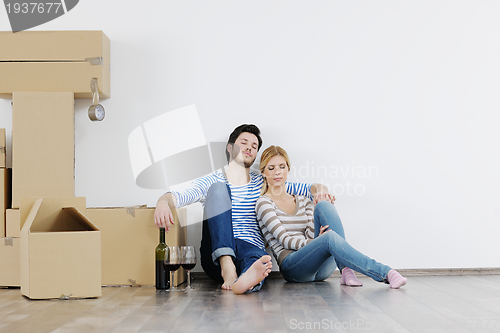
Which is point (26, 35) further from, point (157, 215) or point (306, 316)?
point (306, 316)

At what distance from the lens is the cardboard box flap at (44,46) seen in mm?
2504

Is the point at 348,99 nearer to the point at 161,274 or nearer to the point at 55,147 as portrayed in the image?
the point at 161,274

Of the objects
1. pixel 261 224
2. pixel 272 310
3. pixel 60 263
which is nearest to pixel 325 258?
pixel 261 224

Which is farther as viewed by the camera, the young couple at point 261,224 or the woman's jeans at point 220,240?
the woman's jeans at point 220,240

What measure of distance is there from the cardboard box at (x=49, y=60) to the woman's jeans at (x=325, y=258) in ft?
4.77

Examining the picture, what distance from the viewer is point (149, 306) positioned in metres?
1.70

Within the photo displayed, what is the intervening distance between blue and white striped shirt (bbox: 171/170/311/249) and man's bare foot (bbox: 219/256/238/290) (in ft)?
0.80

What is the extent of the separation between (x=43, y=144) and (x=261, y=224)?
49.9 inches

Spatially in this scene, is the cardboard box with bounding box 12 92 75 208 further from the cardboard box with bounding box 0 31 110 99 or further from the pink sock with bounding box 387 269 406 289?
the pink sock with bounding box 387 269 406 289

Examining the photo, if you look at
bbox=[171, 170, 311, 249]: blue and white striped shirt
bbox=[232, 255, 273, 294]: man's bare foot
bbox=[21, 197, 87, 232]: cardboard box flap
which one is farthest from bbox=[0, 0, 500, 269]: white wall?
bbox=[232, 255, 273, 294]: man's bare foot

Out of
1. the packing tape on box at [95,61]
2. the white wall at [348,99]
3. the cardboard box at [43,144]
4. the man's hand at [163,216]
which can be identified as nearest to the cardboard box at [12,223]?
the cardboard box at [43,144]

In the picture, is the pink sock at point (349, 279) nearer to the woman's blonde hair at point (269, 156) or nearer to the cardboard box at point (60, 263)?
the woman's blonde hair at point (269, 156)

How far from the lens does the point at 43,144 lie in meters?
2.48

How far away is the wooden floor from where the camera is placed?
1.35m
